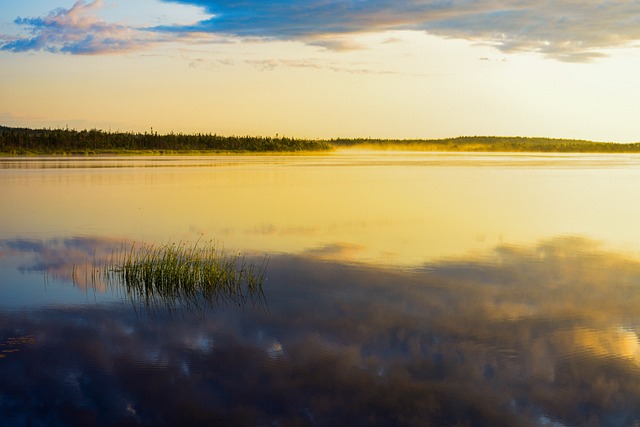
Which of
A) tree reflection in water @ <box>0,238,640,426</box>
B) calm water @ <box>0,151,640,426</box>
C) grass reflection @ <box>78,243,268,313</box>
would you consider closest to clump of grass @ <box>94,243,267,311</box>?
grass reflection @ <box>78,243,268,313</box>

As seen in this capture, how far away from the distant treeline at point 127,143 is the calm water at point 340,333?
86.8 meters

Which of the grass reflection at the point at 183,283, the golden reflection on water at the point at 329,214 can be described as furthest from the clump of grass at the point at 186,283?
the golden reflection on water at the point at 329,214

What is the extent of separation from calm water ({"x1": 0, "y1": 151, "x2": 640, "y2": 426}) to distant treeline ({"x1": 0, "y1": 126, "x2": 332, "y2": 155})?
86754 millimetres

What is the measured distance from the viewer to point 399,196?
31.4 m

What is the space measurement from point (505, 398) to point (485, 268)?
712 centimetres

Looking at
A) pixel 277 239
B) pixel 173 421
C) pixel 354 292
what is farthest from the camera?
pixel 277 239

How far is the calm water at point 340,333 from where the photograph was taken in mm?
6836

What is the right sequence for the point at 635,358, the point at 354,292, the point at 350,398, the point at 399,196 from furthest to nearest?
1. the point at 399,196
2. the point at 354,292
3. the point at 635,358
4. the point at 350,398

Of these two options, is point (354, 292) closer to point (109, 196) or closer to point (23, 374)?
point (23, 374)

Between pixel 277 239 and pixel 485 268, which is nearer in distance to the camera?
pixel 485 268

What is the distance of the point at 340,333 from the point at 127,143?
120318 millimetres

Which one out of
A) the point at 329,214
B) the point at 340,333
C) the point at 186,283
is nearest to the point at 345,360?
the point at 340,333

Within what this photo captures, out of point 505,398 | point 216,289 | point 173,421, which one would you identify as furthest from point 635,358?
point 216,289

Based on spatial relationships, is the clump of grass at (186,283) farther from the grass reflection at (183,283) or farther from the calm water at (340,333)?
the calm water at (340,333)
